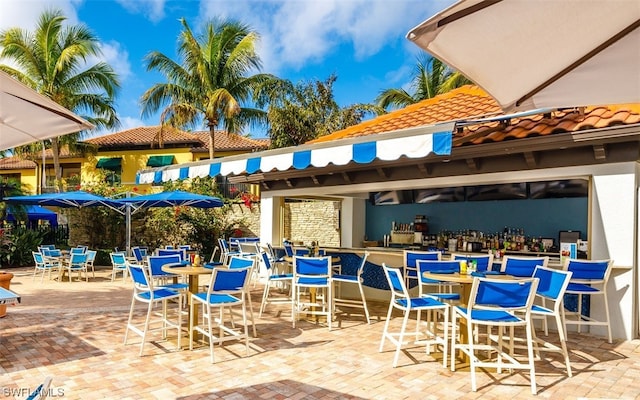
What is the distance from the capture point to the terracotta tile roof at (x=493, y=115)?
648 centimetres

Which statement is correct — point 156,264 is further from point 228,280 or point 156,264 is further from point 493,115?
point 493,115

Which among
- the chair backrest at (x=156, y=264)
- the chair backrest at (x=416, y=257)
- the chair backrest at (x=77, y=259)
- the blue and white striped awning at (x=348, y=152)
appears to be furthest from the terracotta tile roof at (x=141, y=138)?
the chair backrest at (x=416, y=257)

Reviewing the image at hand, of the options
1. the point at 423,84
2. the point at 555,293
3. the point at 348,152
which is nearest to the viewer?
the point at 555,293

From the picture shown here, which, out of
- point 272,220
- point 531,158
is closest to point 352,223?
point 272,220

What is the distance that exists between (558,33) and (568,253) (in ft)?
21.6

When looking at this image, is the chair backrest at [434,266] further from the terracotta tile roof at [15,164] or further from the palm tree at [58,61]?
the terracotta tile roof at [15,164]

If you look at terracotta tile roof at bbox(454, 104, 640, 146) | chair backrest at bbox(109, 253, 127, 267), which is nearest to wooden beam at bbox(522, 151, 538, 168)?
terracotta tile roof at bbox(454, 104, 640, 146)

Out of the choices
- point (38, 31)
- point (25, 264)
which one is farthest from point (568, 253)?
point (38, 31)

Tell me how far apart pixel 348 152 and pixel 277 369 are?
3.11 m

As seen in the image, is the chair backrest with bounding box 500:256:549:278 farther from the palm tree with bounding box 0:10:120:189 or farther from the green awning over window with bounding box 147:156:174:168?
the green awning over window with bounding box 147:156:174:168

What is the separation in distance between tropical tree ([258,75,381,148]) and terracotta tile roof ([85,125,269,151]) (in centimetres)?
431

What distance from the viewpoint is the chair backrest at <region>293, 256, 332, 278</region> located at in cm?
685

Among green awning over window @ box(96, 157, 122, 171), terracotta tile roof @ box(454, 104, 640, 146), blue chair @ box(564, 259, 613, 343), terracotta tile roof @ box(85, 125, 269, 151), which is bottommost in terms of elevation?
blue chair @ box(564, 259, 613, 343)

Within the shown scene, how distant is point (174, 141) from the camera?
82.6ft
